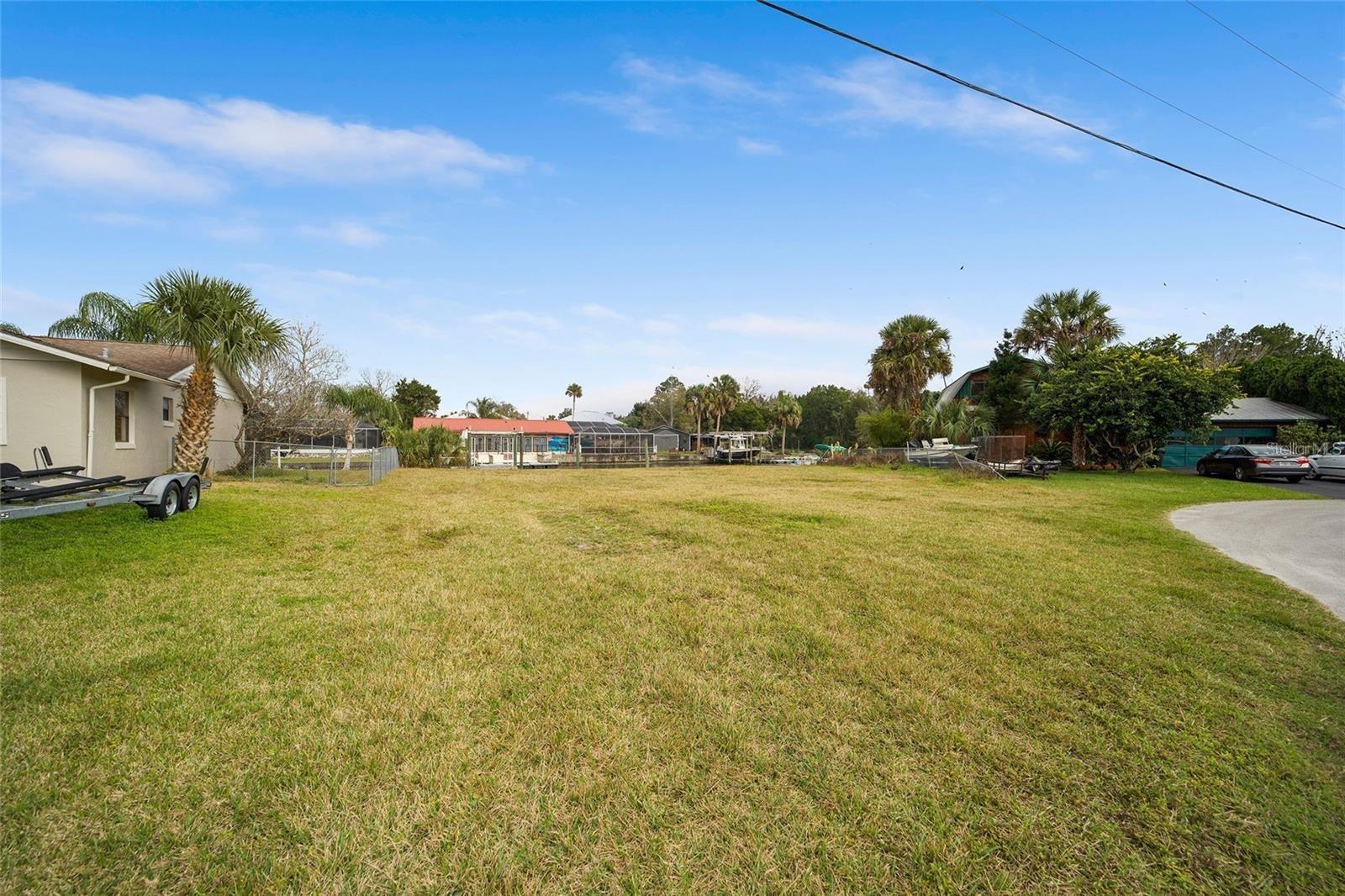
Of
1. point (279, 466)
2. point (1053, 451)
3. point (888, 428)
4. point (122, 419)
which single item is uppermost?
point (888, 428)

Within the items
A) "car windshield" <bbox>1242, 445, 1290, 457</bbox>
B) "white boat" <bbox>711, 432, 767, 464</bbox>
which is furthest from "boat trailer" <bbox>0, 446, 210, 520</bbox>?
"car windshield" <bbox>1242, 445, 1290, 457</bbox>

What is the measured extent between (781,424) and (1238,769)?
60875 mm

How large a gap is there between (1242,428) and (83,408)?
48685mm

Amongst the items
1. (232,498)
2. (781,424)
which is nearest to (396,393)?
(781,424)

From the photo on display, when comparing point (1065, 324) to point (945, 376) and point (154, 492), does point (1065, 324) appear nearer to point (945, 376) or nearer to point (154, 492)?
point (945, 376)

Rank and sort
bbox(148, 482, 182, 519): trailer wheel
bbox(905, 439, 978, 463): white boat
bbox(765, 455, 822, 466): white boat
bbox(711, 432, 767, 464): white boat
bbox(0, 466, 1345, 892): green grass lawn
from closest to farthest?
bbox(0, 466, 1345, 892): green grass lawn → bbox(148, 482, 182, 519): trailer wheel → bbox(905, 439, 978, 463): white boat → bbox(765, 455, 822, 466): white boat → bbox(711, 432, 767, 464): white boat

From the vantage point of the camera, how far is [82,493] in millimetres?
10164

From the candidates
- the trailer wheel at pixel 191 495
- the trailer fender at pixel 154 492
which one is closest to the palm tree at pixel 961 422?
the trailer wheel at pixel 191 495

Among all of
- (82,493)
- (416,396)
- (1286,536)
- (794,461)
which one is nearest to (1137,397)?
(1286,536)

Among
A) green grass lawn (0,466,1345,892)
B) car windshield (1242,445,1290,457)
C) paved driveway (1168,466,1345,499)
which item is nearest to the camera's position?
green grass lawn (0,466,1345,892)

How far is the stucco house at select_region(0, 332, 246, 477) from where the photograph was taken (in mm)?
12438

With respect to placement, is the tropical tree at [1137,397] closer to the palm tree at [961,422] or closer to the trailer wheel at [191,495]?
the palm tree at [961,422]

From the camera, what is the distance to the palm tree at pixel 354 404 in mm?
34312

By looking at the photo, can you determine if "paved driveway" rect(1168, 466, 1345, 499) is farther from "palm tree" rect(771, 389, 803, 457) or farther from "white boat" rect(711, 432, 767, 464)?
"palm tree" rect(771, 389, 803, 457)
